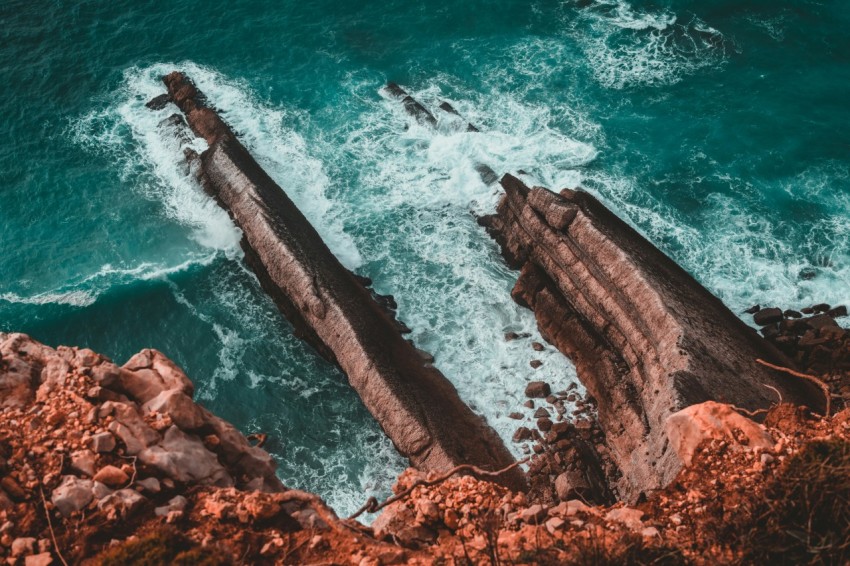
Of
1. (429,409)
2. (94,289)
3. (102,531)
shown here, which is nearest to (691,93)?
(429,409)

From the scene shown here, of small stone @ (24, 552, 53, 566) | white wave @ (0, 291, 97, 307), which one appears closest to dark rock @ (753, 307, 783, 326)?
small stone @ (24, 552, 53, 566)

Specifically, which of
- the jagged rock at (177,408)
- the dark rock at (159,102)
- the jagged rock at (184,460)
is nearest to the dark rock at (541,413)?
the jagged rock at (184,460)

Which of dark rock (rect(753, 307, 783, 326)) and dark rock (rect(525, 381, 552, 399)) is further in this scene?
dark rock (rect(753, 307, 783, 326))

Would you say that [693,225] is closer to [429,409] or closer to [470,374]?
[470,374]

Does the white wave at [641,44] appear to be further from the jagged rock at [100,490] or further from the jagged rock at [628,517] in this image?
the jagged rock at [100,490]

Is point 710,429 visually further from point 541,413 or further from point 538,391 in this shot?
point 538,391

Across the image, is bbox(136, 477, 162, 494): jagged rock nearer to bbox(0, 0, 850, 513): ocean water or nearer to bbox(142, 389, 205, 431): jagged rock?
bbox(142, 389, 205, 431): jagged rock
